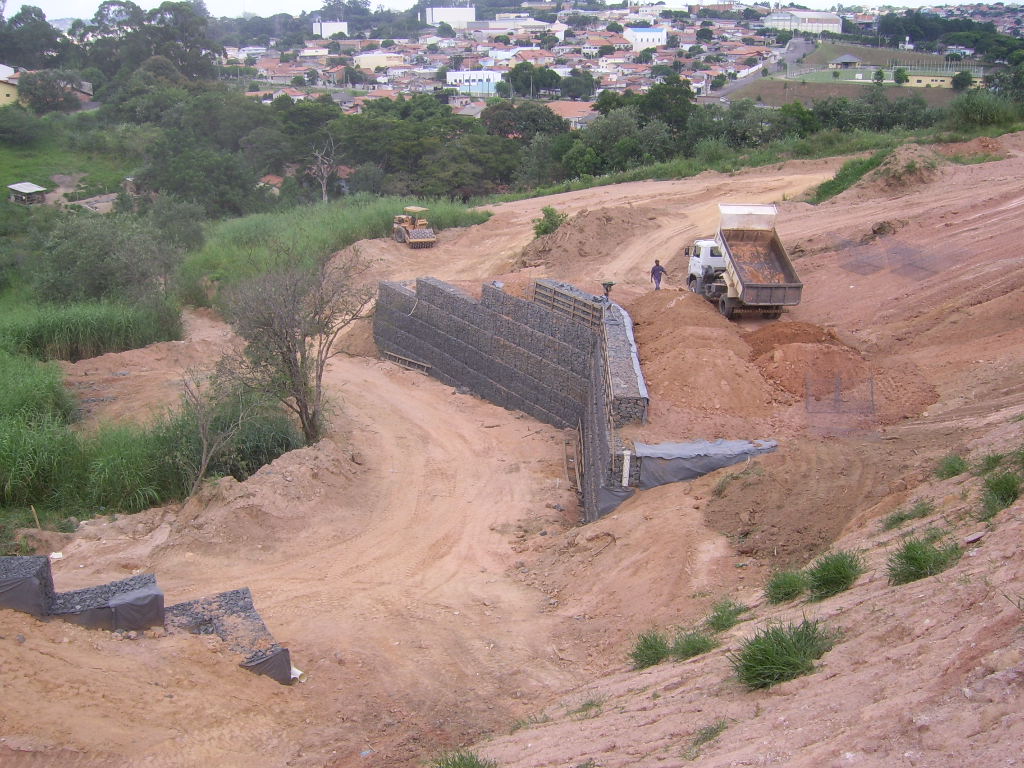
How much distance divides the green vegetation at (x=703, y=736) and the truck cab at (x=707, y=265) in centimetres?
1480

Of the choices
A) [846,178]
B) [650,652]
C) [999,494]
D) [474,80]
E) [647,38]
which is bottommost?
[650,652]

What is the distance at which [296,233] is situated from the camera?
29.0 m

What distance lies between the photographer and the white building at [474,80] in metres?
97.1

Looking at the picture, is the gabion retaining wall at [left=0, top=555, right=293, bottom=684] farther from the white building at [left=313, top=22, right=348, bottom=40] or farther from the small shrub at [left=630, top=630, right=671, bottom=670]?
the white building at [left=313, top=22, right=348, bottom=40]

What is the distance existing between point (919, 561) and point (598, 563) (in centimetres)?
456

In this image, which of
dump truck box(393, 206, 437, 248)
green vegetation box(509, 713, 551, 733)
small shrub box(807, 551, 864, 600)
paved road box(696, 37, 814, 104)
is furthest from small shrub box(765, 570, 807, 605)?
paved road box(696, 37, 814, 104)

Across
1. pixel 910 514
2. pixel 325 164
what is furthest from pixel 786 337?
pixel 325 164

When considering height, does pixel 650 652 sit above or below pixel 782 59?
below

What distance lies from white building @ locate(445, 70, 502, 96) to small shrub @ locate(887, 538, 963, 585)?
93425 millimetres

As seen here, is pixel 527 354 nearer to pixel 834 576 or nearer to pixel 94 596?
pixel 94 596

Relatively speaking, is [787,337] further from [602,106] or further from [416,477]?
[602,106]

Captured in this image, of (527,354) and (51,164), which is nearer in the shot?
(527,354)

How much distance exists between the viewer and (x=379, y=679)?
8.58 m

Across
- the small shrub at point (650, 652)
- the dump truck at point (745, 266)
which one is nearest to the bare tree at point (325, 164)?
the dump truck at point (745, 266)
